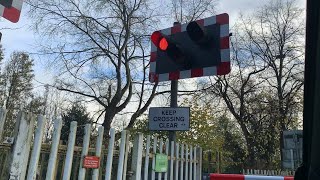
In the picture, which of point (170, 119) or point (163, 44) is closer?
point (163, 44)

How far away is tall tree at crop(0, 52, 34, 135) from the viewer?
1346 inches

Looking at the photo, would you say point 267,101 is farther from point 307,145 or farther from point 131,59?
point 307,145

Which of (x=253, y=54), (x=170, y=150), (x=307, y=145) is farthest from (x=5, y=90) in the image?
(x=307, y=145)

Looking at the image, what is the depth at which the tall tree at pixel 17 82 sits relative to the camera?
112 ft

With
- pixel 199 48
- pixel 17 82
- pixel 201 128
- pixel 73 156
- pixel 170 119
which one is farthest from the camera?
pixel 17 82

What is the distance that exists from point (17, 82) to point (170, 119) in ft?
109

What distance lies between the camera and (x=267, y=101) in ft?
89.0

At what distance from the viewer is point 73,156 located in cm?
422

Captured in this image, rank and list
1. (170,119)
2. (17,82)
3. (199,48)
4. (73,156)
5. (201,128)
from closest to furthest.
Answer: (73,156)
(199,48)
(170,119)
(201,128)
(17,82)

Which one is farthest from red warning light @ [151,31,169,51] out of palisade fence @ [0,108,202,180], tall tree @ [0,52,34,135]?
tall tree @ [0,52,34,135]

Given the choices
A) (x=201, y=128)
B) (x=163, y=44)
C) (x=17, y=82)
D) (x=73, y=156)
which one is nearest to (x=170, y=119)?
(x=163, y=44)

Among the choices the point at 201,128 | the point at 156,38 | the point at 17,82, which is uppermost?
the point at 17,82

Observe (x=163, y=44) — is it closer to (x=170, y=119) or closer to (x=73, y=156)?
(x=170, y=119)

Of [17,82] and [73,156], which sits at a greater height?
[17,82]
